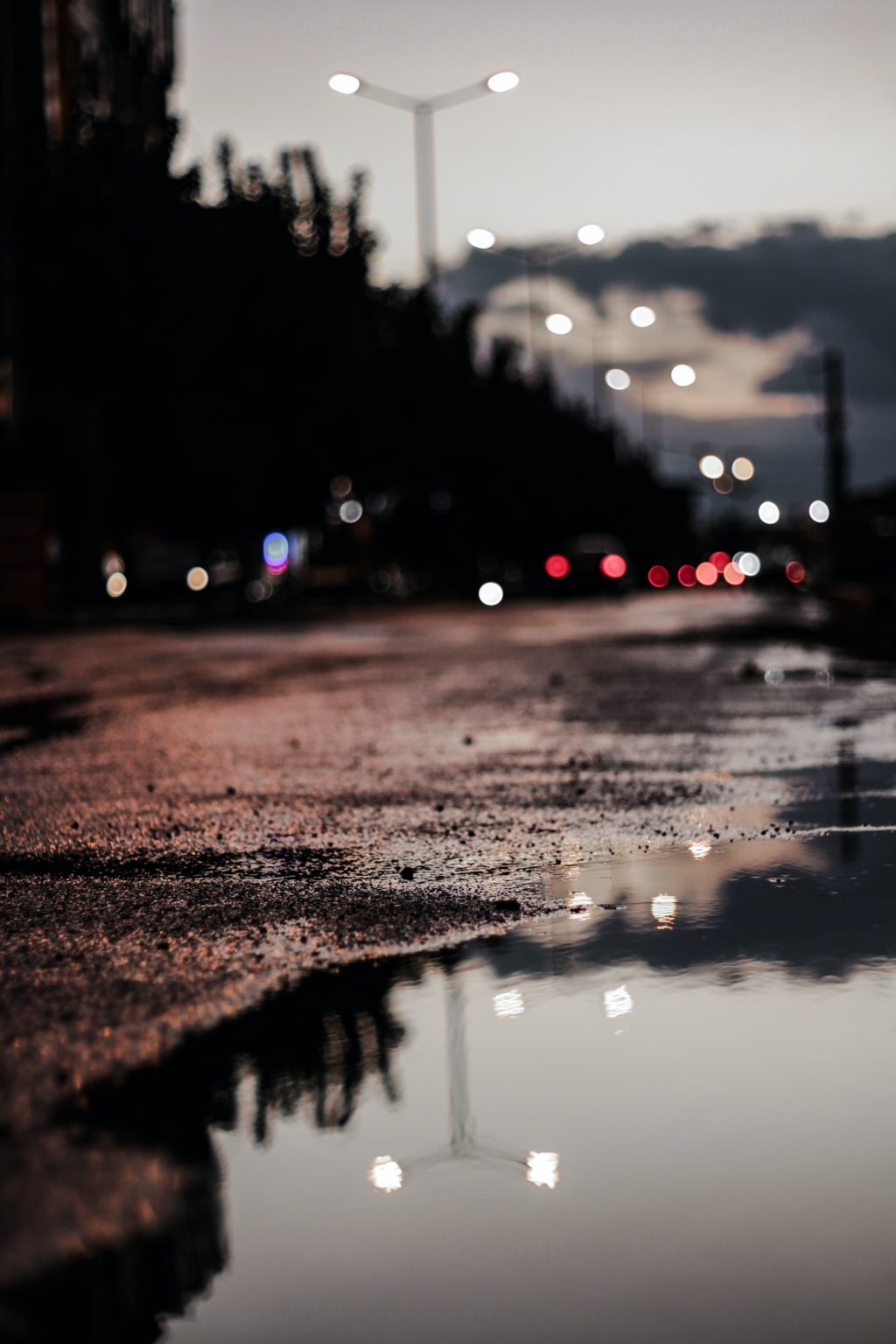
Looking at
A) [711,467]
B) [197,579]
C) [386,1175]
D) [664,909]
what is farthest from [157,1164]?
[711,467]

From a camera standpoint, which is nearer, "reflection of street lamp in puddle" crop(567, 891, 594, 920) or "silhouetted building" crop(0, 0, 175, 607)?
"reflection of street lamp in puddle" crop(567, 891, 594, 920)

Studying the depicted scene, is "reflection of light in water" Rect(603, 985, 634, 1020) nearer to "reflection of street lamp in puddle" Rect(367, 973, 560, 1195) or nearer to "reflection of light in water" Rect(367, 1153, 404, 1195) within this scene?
"reflection of street lamp in puddle" Rect(367, 973, 560, 1195)

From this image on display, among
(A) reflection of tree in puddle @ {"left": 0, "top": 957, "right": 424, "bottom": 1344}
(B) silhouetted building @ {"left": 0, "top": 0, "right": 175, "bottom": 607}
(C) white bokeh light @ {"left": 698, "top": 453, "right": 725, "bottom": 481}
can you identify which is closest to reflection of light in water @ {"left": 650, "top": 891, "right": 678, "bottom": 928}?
(A) reflection of tree in puddle @ {"left": 0, "top": 957, "right": 424, "bottom": 1344}

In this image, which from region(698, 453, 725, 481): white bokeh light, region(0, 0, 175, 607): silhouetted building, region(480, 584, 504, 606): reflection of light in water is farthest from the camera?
region(698, 453, 725, 481): white bokeh light

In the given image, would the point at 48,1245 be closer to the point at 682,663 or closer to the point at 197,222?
the point at 682,663

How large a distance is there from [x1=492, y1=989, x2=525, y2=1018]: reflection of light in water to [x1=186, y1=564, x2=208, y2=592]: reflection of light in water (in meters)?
50.1

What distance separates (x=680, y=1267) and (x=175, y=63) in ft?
340

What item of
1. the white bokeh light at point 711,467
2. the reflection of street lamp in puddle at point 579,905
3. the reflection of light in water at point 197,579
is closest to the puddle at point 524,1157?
the reflection of street lamp in puddle at point 579,905

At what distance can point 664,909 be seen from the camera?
277 inches

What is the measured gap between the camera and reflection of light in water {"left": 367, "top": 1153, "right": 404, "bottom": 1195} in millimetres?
3971

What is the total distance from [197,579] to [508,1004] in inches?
2129

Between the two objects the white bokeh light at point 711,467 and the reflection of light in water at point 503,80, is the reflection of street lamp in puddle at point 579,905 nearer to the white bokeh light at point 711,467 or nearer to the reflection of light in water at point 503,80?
the reflection of light in water at point 503,80

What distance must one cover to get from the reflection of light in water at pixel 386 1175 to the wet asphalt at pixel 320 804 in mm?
836

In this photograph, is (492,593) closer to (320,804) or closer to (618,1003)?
(320,804)
